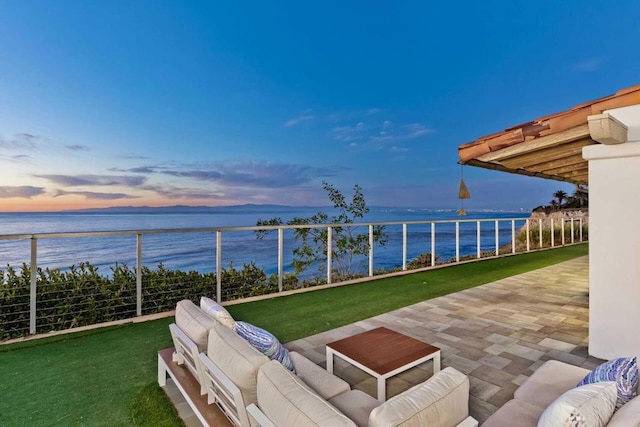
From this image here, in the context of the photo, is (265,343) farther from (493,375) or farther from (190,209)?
(190,209)

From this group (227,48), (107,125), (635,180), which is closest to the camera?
(635,180)

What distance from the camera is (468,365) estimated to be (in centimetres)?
301

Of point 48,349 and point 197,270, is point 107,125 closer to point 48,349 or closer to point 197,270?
point 197,270

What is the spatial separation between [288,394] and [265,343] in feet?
2.69

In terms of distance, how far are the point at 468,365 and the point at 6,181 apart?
44.0ft

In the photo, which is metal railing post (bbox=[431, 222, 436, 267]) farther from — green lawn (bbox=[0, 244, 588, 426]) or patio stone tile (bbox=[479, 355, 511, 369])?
patio stone tile (bbox=[479, 355, 511, 369])

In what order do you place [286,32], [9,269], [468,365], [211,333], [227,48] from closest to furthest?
[211,333] < [468,365] < [9,269] < [227,48] < [286,32]

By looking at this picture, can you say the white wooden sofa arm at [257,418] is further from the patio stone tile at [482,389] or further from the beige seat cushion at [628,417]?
the patio stone tile at [482,389]

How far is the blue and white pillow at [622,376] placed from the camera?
1348 millimetres

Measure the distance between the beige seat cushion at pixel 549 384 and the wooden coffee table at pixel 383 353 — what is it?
69 cm

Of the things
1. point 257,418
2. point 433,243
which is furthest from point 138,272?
point 433,243

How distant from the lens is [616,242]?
9.68 ft

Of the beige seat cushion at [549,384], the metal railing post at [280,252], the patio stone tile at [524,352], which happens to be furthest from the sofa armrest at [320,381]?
the metal railing post at [280,252]

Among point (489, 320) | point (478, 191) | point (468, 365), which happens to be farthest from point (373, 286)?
point (478, 191)
